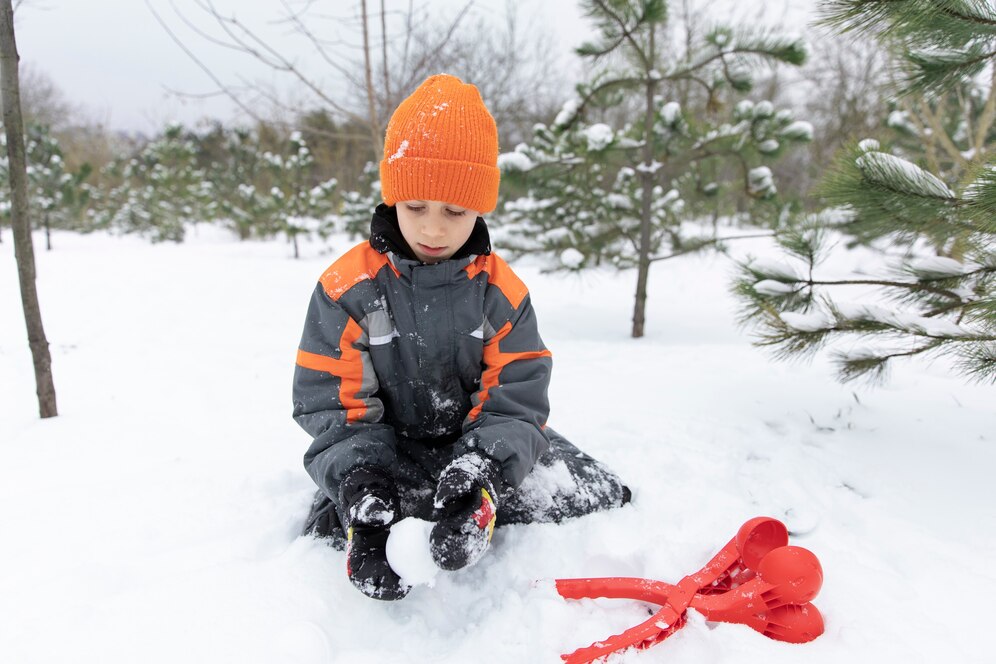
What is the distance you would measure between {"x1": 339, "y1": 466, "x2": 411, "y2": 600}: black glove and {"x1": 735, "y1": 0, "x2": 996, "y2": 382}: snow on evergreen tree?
150 cm

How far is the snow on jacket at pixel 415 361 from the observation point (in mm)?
1389

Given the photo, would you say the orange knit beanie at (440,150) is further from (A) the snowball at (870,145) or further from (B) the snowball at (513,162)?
(B) the snowball at (513,162)

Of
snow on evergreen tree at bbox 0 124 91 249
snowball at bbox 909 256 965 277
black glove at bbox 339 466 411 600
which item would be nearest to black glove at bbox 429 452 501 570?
black glove at bbox 339 466 411 600

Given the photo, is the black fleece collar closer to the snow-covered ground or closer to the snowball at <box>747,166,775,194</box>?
the snow-covered ground

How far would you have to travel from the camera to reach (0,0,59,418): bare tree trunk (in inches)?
79.0

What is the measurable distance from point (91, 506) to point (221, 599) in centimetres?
70

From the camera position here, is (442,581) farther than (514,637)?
Yes

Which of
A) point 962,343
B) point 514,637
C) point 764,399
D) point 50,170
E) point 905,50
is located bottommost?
point 514,637

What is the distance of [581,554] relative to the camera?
141 cm

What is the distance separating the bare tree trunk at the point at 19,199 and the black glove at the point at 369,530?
68.8 inches

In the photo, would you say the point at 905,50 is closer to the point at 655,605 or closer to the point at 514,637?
the point at 655,605

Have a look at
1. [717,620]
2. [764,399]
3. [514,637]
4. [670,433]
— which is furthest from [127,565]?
[764,399]

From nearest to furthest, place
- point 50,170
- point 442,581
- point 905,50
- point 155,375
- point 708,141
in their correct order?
point 442,581 < point 905,50 < point 155,375 < point 708,141 < point 50,170

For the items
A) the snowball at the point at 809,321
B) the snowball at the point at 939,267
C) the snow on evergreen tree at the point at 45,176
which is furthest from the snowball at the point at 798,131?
the snow on evergreen tree at the point at 45,176
